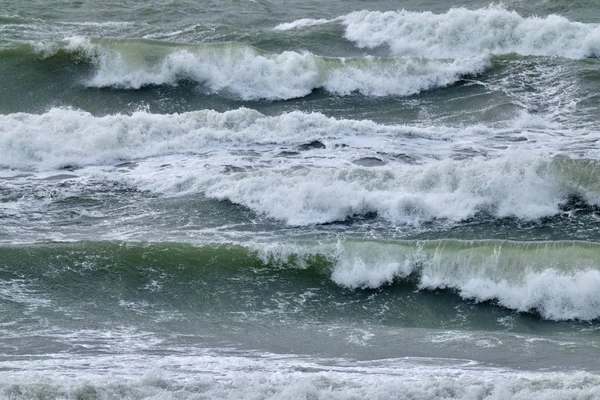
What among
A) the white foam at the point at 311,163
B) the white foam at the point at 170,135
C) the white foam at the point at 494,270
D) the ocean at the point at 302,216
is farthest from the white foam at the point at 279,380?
the white foam at the point at 170,135

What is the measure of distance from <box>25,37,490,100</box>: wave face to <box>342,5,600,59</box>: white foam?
2275 millimetres

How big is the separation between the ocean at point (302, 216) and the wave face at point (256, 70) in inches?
1.9

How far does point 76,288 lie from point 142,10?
1546 cm

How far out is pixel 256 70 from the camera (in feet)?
67.1

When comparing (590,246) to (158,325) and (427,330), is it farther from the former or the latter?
(158,325)

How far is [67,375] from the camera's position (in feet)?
30.1

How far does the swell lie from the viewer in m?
11.7

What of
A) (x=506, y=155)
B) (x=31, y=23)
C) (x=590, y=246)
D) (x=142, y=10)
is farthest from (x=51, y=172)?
(x=142, y=10)

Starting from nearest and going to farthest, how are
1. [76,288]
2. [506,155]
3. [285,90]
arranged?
[76,288], [506,155], [285,90]

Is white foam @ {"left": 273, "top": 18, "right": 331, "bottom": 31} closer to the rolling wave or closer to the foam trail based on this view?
the rolling wave

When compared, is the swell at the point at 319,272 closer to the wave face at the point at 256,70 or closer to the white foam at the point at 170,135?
the white foam at the point at 170,135

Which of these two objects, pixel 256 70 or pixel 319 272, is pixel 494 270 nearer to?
pixel 319 272

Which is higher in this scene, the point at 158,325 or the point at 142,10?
the point at 142,10

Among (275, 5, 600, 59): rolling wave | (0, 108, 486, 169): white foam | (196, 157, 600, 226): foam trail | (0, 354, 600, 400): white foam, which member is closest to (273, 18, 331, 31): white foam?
(275, 5, 600, 59): rolling wave
